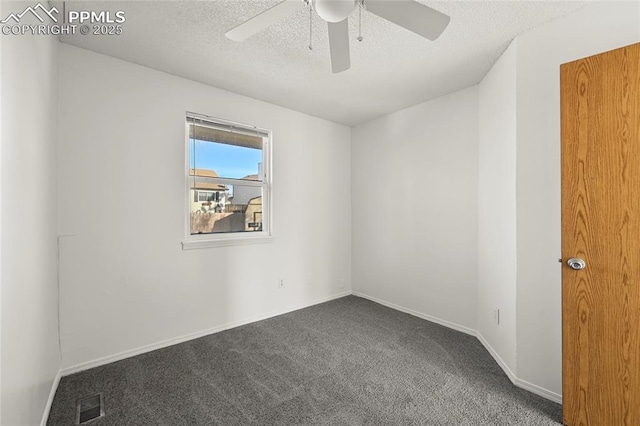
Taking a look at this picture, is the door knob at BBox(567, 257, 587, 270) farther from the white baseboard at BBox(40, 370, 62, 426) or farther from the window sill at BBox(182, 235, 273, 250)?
the white baseboard at BBox(40, 370, 62, 426)

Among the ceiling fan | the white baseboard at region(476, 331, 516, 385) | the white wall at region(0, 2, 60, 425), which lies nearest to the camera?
the white wall at region(0, 2, 60, 425)

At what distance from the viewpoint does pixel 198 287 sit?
9.12 ft

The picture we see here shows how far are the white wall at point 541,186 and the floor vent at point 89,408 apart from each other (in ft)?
9.07

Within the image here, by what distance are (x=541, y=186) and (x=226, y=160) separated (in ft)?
9.01

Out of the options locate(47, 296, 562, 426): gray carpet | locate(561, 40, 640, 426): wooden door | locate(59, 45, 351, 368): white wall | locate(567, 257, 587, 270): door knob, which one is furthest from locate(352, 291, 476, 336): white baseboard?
locate(567, 257, 587, 270): door knob

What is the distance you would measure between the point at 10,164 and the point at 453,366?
2914mm

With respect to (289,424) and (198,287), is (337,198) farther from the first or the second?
(289,424)

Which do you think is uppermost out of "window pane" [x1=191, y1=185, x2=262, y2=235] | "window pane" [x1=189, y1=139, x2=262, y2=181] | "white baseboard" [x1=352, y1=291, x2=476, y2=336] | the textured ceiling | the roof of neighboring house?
the textured ceiling

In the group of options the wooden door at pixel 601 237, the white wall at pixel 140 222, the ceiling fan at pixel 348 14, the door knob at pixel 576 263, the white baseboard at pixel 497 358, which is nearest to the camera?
the ceiling fan at pixel 348 14

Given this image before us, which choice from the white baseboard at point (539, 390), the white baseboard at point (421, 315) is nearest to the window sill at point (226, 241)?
the white baseboard at point (421, 315)

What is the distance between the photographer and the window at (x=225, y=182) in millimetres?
2812

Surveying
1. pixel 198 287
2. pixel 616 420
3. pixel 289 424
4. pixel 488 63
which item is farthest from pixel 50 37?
pixel 616 420

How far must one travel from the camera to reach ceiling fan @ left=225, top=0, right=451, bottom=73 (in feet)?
4.07

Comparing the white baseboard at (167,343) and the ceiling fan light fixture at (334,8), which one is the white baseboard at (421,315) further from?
the ceiling fan light fixture at (334,8)
